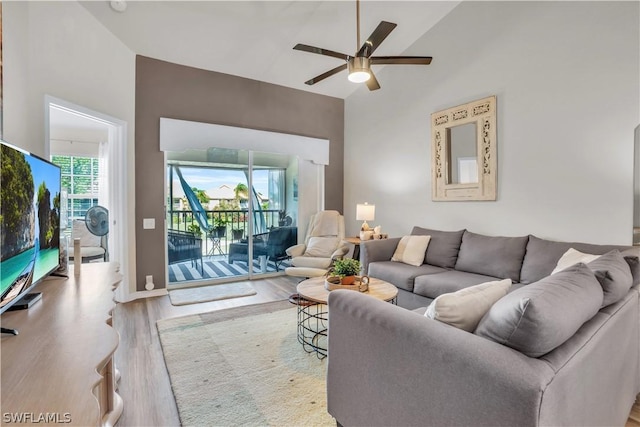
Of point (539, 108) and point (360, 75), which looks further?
point (539, 108)

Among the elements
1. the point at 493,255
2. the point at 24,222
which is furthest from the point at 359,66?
the point at 24,222

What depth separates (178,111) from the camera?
419 cm

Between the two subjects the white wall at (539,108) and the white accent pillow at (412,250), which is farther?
the white accent pillow at (412,250)

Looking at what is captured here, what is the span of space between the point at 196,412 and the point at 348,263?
59.2 inches

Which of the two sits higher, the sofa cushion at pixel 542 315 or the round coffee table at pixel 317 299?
the sofa cushion at pixel 542 315

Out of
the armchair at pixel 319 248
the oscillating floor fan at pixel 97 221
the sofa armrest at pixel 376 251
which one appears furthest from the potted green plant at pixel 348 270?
the oscillating floor fan at pixel 97 221

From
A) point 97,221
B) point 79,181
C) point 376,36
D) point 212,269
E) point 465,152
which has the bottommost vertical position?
point 212,269

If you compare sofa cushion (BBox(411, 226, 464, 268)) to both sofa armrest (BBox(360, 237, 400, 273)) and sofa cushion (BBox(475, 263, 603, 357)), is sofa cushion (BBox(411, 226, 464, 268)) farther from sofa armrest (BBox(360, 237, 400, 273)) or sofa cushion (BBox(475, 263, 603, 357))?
sofa cushion (BBox(475, 263, 603, 357))

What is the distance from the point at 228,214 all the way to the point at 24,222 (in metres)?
3.39

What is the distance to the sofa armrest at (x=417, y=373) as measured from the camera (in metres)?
0.95

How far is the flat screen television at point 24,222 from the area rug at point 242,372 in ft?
3.62

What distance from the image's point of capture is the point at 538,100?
10.1 ft

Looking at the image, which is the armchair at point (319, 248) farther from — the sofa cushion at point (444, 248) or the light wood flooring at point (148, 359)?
the sofa cushion at point (444, 248)

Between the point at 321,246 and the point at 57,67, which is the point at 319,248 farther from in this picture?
the point at 57,67
